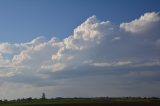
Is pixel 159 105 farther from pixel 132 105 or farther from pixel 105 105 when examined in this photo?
pixel 105 105

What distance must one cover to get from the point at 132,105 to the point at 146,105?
3421 millimetres

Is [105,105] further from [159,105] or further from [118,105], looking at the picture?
[159,105]

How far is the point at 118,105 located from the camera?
9150cm

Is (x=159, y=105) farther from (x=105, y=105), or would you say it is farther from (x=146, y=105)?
(x=105, y=105)

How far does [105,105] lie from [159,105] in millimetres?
13634

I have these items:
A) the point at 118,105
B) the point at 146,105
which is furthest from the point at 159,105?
the point at 118,105

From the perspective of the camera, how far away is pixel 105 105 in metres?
92.9

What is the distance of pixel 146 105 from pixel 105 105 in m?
10.5

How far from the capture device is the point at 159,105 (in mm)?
88562

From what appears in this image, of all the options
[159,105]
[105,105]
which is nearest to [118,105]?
[105,105]

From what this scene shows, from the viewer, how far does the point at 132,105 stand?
89.8m

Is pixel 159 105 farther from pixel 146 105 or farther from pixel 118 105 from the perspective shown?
pixel 118 105

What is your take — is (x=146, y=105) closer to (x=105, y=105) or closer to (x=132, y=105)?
(x=132, y=105)

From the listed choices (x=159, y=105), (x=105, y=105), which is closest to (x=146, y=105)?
(x=159, y=105)
